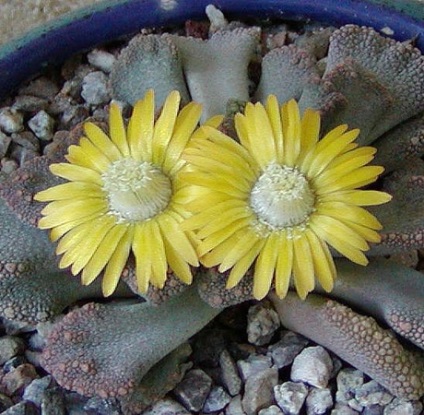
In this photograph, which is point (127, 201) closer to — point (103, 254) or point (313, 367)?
point (103, 254)

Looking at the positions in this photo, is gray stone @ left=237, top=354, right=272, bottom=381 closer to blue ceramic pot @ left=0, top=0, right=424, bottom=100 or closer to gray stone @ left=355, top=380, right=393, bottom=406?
gray stone @ left=355, top=380, right=393, bottom=406

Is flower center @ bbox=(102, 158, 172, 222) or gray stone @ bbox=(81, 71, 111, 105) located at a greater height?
flower center @ bbox=(102, 158, 172, 222)

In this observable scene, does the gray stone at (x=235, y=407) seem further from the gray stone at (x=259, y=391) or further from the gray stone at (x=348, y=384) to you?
the gray stone at (x=348, y=384)

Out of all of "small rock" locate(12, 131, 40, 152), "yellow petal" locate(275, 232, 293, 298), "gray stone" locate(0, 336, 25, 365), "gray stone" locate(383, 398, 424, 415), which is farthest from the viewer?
"small rock" locate(12, 131, 40, 152)

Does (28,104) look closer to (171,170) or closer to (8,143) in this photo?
(8,143)

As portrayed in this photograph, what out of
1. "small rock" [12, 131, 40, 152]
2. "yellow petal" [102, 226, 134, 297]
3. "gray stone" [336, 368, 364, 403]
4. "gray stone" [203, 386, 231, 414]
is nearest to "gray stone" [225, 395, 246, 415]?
"gray stone" [203, 386, 231, 414]

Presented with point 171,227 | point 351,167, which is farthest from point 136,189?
point 351,167
